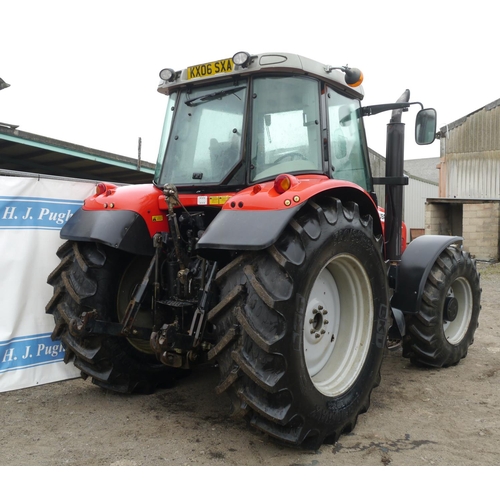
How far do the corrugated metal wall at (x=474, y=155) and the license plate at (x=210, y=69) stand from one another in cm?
1640

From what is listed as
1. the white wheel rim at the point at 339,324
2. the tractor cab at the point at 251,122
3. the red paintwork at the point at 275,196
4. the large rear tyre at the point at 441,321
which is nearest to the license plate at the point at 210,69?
the tractor cab at the point at 251,122

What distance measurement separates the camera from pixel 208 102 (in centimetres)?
379

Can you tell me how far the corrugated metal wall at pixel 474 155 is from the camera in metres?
17.9

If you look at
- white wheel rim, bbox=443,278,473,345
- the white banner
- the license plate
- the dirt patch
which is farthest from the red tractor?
→ white wheel rim, bbox=443,278,473,345

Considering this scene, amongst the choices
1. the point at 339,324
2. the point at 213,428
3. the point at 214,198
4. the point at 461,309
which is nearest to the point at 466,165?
the point at 461,309

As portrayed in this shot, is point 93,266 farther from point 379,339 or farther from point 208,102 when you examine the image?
point 379,339

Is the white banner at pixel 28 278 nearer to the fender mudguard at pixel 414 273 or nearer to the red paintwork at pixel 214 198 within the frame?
the red paintwork at pixel 214 198

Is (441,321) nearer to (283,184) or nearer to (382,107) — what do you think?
(382,107)

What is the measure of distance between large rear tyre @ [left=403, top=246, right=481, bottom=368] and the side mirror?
3.69 feet

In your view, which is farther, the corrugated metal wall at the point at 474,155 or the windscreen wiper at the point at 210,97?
the corrugated metal wall at the point at 474,155

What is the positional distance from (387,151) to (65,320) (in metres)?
2.98

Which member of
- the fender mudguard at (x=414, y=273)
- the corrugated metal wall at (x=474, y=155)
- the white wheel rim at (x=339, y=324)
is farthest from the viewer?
the corrugated metal wall at (x=474, y=155)

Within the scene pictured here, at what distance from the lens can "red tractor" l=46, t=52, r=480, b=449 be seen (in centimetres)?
281

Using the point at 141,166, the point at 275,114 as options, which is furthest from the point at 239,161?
the point at 141,166
